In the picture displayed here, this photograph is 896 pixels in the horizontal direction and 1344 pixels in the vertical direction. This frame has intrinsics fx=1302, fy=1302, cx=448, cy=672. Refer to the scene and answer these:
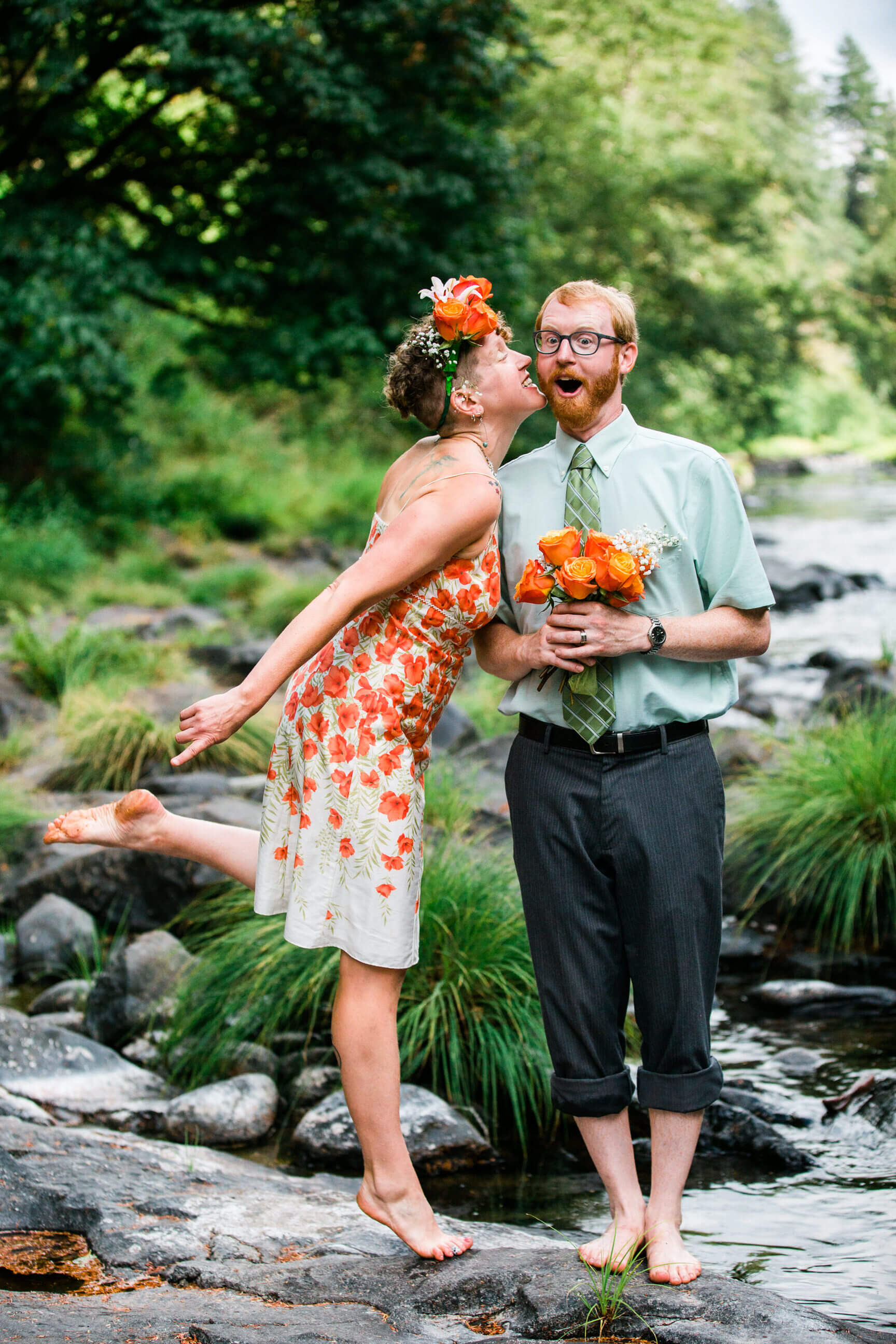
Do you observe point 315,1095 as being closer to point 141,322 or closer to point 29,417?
point 29,417

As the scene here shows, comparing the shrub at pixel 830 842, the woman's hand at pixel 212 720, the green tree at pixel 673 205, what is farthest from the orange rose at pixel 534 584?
the green tree at pixel 673 205

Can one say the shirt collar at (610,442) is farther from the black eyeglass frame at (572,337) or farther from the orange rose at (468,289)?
the orange rose at (468,289)

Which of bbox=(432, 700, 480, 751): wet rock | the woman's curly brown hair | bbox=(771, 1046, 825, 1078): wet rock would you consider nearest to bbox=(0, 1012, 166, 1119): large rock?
bbox=(771, 1046, 825, 1078): wet rock

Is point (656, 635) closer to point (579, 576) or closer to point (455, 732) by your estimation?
point (579, 576)

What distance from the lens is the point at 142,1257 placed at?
290cm

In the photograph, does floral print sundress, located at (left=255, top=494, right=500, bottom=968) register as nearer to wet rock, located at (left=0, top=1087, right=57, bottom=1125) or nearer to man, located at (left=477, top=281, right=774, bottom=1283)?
man, located at (left=477, top=281, right=774, bottom=1283)

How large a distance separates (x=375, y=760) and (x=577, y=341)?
0.98 meters

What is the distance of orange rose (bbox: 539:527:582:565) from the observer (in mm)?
2602

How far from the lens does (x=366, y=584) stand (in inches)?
107

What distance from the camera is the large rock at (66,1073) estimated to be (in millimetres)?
4109

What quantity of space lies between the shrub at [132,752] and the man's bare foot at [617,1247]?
4735mm

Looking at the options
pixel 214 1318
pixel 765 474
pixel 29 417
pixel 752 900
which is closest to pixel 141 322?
pixel 29 417

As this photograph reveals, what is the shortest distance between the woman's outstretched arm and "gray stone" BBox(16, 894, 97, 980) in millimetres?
3014

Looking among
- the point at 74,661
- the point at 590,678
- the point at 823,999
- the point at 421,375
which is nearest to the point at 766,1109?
the point at 823,999
